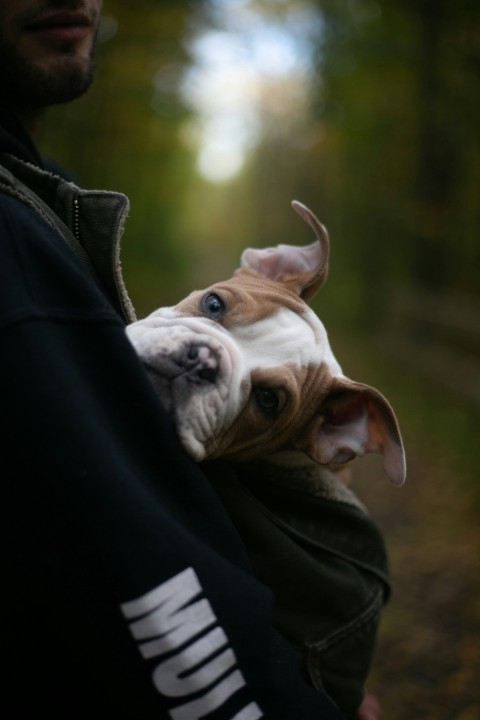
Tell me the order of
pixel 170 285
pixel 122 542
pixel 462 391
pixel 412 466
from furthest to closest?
pixel 170 285, pixel 462 391, pixel 412 466, pixel 122 542

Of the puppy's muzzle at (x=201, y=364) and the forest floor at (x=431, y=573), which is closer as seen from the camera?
the puppy's muzzle at (x=201, y=364)

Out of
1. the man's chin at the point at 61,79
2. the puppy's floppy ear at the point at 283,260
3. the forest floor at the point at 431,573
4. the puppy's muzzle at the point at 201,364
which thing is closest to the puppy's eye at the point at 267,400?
the puppy's muzzle at the point at 201,364

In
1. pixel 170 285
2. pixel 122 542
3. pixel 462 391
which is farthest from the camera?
pixel 170 285

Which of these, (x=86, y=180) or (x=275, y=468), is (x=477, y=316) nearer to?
(x=86, y=180)

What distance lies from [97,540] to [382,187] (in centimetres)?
1582

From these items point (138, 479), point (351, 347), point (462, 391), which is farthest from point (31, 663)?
point (351, 347)

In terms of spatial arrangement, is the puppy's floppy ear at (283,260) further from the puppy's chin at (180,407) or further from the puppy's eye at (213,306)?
the puppy's chin at (180,407)

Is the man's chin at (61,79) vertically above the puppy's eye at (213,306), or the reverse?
the man's chin at (61,79)

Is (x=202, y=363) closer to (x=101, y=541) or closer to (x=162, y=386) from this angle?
(x=162, y=386)

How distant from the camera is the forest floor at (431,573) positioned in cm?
445

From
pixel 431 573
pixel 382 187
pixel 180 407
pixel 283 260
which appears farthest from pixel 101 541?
pixel 382 187

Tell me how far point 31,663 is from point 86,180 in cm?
1404

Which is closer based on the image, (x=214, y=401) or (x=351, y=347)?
(x=214, y=401)

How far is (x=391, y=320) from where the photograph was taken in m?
15.0
